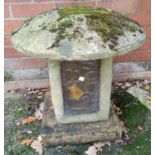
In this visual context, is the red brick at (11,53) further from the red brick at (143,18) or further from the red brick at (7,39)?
the red brick at (143,18)

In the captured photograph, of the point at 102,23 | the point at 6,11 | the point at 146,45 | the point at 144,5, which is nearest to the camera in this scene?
the point at 102,23

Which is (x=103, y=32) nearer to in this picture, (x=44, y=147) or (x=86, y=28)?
(x=86, y=28)

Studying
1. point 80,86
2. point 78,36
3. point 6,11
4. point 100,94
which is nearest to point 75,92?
point 80,86

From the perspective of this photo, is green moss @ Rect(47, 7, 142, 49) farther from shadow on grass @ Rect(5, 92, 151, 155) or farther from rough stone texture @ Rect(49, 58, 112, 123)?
shadow on grass @ Rect(5, 92, 151, 155)

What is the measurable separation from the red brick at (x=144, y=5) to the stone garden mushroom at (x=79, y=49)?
999mm

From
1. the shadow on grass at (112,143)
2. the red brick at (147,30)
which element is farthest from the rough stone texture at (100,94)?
the red brick at (147,30)

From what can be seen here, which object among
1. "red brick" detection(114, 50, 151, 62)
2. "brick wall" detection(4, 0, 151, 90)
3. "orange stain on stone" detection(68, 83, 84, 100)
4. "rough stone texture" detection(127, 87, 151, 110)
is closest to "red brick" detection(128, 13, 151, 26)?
"brick wall" detection(4, 0, 151, 90)

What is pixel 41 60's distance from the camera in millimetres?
3791

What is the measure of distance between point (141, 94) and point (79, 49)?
171cm

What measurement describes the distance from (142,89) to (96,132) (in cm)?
118

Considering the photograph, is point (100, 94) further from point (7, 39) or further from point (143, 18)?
point (7, 39)

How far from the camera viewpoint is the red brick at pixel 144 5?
358 cm

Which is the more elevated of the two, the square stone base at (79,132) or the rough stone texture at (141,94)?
the rough stone texture at (141,94)

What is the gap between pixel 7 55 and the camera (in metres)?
3.71
